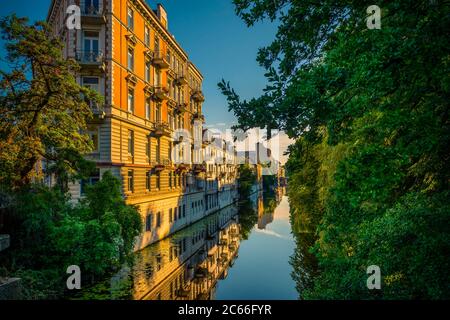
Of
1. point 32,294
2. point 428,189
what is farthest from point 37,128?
point 428,189

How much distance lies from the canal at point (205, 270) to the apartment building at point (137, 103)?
269cm

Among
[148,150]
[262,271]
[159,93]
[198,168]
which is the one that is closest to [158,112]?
[159,93]

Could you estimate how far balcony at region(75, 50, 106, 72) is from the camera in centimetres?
2002

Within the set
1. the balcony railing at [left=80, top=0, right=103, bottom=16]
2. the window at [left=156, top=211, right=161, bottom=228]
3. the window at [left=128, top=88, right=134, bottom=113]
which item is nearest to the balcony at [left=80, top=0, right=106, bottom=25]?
the balcony railing at [left=80, top=0, right=103, bottom=16]

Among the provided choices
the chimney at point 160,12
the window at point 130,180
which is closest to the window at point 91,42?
the window at point 130,180

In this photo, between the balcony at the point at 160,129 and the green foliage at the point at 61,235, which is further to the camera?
the balcony at the point at 160,129

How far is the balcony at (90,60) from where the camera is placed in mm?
20016

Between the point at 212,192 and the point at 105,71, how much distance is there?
30886 mm

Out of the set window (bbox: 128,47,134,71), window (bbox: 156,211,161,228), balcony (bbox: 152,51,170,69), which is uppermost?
balcony (bbox: 152,51,170,69)

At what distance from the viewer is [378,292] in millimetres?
5980

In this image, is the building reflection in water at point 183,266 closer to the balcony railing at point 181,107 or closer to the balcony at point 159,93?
the balcony at point 159,93

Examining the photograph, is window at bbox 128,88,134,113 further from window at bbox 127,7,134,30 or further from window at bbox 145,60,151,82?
window at bbox 127,7,134,30

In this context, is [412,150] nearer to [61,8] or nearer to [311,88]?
[311,88]

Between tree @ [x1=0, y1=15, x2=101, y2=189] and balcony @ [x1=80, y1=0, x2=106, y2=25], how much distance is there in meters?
8.79
